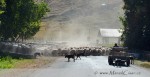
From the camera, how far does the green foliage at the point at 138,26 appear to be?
3027 inches

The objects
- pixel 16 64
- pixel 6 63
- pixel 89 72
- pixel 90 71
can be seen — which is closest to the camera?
pixel 89 72

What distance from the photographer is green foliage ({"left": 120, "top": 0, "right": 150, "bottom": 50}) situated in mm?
76875

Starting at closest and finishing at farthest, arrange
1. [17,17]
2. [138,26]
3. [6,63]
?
[6,63] < [17,17] < [138,26]

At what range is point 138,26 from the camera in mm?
78438

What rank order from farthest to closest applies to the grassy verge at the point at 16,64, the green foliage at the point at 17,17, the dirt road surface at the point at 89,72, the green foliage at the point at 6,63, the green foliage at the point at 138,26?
1. the green foliage at the point at 138,26
2. the green foliage at the point at 17,17
3. the grassy verge at the point at 16,64
4. the green foliage at the point at 6,63
5. the dirt road surface at the point at 89,72

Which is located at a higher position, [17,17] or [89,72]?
[17,17]

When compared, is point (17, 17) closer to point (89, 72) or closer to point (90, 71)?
point (90, 71)

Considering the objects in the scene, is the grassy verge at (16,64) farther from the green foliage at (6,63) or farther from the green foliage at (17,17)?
the green foliage at (17,17)

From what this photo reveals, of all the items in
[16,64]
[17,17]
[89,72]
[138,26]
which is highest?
[17,17]

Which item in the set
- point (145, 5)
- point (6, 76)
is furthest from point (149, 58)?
point (6, 76)

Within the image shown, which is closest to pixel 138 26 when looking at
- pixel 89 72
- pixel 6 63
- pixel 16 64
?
pixel 16 64

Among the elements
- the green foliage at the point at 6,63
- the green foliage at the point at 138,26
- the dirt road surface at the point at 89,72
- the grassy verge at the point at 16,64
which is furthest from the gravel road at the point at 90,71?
the green foliage at the point at 138,26

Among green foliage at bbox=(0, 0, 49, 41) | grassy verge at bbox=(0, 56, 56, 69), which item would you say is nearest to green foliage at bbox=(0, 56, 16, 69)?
grassy verge at bbox=(0, 56, 56, 69)

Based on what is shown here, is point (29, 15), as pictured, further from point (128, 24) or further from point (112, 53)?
point (112, 53)
